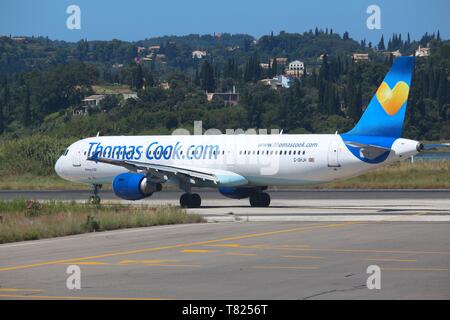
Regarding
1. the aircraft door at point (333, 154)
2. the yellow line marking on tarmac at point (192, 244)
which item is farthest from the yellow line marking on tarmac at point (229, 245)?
the aircraft door at point (333, 154)

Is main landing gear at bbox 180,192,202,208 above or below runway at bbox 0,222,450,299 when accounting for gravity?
below

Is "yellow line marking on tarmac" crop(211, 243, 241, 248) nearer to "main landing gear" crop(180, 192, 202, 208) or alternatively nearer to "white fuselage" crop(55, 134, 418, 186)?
"white fuselage" crop(55, 134, 418, 186)

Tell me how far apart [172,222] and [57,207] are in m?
5.08

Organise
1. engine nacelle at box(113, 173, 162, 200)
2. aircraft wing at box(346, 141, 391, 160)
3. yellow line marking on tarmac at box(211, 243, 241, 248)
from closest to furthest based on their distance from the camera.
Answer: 1. yellow line marking on tarmac at box(211, 243, 241, 248)
2. aircraft wing at box(346, 141, 391, 160)
3. engine nacelle at box(113, 173, 162, 200)

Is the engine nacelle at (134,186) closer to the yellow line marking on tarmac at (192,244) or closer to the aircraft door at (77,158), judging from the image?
the aircraft door at (77,158)

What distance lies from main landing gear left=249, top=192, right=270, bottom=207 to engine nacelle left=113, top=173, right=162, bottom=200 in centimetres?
445

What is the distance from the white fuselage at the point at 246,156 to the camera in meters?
43.2

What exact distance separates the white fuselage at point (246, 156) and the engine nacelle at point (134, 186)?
123 inches

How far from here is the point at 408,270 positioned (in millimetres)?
20344

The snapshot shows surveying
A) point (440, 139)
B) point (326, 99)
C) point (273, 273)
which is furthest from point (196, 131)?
point (273, 273)

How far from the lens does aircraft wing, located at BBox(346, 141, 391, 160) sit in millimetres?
41656

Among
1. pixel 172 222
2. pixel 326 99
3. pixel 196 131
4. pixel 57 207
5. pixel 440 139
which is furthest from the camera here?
pixel 326 99

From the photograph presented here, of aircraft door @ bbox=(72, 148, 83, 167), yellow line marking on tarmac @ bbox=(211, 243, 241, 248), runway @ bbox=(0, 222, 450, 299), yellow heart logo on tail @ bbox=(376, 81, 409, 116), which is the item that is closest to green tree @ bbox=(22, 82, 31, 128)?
aircraft door @ bbox=(72, 148, 83, 167)
